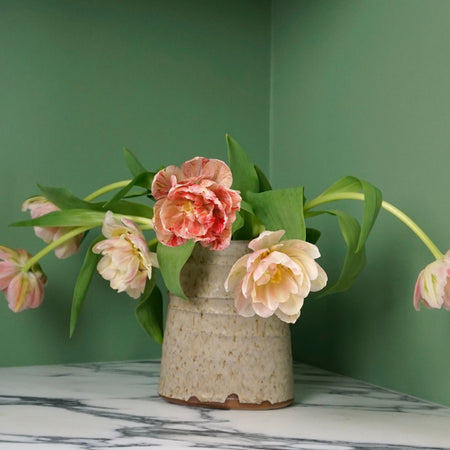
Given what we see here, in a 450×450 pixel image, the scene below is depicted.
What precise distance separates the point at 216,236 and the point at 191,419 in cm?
23

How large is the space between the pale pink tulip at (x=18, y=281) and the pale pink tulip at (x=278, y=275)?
1.12 feet

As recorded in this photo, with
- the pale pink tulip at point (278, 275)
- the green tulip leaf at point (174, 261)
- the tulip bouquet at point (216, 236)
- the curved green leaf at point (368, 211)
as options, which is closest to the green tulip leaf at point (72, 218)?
the tulip bouquet at point (216, 236)

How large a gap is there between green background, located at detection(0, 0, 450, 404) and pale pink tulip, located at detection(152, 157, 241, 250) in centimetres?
32

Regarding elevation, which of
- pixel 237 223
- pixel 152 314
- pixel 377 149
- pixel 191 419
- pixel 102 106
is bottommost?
pixel 191 419

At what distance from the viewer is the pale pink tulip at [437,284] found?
0.82 metres

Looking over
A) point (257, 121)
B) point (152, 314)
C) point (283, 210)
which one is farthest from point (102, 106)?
point (283, 210)

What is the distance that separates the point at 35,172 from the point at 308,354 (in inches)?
22.5

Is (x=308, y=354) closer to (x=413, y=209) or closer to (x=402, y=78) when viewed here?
(x=413, y=209)

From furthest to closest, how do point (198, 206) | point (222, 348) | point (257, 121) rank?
point (257, 121), point (222, 348), point (198, 206)

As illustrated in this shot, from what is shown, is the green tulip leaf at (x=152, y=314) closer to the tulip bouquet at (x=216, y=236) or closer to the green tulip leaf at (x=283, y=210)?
the tulip bouquet at (x=216, y=236)

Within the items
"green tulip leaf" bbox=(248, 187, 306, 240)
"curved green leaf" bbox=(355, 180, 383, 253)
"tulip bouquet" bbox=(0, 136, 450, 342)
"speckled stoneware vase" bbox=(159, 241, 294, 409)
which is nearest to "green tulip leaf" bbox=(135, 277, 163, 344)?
"tulip bouquet" bbox=(0, 136, 450, 342)

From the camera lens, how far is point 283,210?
89 centimetres

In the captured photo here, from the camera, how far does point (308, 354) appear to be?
51.4 inches

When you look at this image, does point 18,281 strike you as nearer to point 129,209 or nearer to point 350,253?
point 129,209
